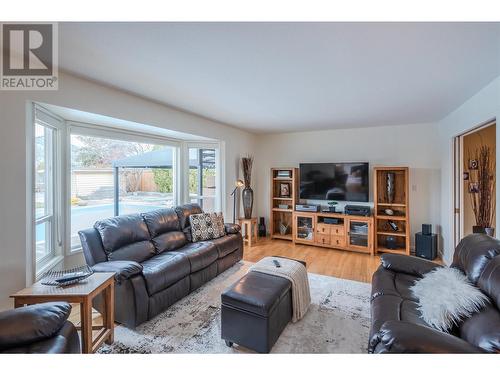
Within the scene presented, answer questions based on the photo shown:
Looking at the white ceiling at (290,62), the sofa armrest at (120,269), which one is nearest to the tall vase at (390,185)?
the white ceiling at (290,62)

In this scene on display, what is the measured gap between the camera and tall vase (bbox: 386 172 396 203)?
4.38 metres

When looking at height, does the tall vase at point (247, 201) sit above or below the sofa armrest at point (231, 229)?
above

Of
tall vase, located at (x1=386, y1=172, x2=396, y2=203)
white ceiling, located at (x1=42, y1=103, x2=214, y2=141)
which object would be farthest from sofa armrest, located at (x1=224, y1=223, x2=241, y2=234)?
tall vase, located at (x1=386, y1=172, x2=396, y2=203)

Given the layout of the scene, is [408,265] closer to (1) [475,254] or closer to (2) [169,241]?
(1) [475,254]

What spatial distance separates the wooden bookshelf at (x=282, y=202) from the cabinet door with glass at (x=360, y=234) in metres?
1.20

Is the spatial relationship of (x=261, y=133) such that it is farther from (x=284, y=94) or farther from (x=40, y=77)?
(x=40, y=77)

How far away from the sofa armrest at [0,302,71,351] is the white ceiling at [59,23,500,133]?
1704 mm

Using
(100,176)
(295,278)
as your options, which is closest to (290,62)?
(295,278)

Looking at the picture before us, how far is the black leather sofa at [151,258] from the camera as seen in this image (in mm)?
2188

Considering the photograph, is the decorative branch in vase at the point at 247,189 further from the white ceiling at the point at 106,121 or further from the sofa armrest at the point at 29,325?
the sofa armrest at the point at 29,325

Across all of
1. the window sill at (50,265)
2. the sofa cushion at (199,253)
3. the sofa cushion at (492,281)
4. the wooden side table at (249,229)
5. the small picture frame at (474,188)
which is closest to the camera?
the sofa cushion at (492,281)

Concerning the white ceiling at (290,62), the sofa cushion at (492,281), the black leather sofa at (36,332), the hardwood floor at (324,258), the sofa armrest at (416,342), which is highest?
the white ceiling at (290,62)
